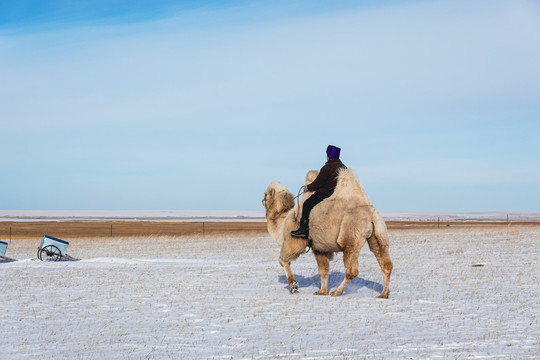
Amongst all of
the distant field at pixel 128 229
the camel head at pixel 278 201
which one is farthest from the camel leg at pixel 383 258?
the distant field at pixel 128 229

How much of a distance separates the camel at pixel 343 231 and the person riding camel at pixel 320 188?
11 centimetres

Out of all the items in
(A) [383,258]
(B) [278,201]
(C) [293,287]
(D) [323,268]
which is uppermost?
(B) [278,201]

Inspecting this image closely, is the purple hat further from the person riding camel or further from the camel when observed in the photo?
the camel

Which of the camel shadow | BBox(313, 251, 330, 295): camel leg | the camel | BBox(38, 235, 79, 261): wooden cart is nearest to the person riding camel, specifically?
the camel

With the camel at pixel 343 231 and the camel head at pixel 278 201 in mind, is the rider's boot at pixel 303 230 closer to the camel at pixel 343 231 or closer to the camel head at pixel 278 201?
the camel at pixel 343 231

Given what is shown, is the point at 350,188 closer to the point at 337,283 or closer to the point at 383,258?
the point at 383,258

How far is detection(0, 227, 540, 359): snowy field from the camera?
6836mm

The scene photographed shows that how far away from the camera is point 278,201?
12.4 metres

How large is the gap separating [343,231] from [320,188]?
107 centimetres

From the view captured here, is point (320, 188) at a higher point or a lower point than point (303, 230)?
higher

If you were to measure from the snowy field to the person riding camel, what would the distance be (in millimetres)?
1256

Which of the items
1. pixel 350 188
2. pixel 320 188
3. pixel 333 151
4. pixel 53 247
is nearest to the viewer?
pixel 350 188

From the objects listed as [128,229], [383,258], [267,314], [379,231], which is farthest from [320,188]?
[128,229]

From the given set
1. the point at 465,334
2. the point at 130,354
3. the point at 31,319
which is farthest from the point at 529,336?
the point at 31,319
